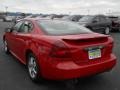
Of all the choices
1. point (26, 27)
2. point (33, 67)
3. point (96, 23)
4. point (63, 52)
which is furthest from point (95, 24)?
point (63, 52)

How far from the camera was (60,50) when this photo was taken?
4285 millimetres

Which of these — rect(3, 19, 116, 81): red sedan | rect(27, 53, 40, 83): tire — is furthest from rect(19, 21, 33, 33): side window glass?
Result: rect(27, 53, 40, 83): tire

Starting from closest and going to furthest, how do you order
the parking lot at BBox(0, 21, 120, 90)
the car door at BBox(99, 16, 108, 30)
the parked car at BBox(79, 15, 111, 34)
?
the parking lot at BBox(0, 21, 120, 90)
the parked car at BBox(79, 15, 111, 34)
the car door at BBox(99, 16, 108, 30)

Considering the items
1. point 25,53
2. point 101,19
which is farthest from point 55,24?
point 101,19

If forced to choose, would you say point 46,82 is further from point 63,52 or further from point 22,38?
point 22,38

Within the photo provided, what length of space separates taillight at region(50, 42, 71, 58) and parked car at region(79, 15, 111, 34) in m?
12.2

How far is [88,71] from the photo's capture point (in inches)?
175

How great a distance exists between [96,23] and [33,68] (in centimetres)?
1248

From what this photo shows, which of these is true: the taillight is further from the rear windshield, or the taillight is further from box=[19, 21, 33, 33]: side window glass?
box=[19, 21, 33, 33]: side window glass

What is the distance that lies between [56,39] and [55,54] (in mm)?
316

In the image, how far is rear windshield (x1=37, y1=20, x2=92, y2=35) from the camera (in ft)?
16.8

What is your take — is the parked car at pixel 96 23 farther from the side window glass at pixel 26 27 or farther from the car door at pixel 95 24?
the side window glass at pixel 26 27

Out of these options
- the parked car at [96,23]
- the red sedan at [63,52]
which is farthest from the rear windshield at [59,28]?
the parked car at [96,23]

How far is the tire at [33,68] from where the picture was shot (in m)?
4.98
